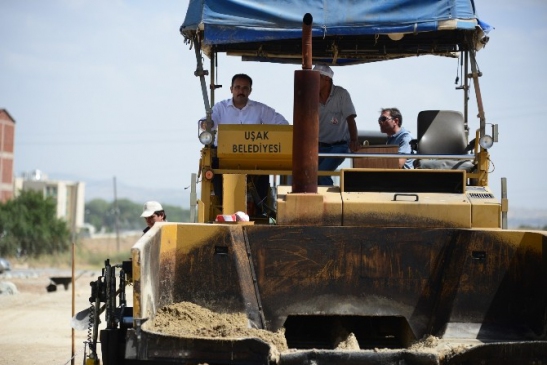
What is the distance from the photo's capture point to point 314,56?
1219 centimetres

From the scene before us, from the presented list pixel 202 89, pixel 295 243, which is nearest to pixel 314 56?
pixel 202 89

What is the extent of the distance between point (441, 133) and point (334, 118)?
108cm

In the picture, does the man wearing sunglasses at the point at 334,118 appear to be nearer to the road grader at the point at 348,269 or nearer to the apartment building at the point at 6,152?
the road grader at the point at 348,269

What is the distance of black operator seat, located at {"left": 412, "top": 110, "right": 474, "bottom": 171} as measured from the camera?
37.5 ft

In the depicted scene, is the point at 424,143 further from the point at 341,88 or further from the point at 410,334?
the point at 410,334

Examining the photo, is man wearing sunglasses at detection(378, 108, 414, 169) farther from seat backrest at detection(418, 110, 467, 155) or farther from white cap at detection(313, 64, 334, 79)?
white cap at detection(313, 64, 334, 79)

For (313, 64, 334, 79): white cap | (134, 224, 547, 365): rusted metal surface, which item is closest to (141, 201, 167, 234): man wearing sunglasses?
(313, 64, 334, 79): white cap

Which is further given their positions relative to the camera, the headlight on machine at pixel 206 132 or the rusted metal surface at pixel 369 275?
the headlight on machine at pixel 206 132

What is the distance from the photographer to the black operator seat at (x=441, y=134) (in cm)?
1142

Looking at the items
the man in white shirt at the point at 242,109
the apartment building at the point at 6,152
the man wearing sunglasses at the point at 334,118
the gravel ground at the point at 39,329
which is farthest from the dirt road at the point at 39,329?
the apartment building at the point at 6,152

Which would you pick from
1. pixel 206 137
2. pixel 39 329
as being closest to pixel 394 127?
pixel 206 137

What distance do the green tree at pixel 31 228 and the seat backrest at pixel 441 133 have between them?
5531cm

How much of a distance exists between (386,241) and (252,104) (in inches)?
142

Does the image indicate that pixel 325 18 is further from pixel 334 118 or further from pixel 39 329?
pixel 39 329
